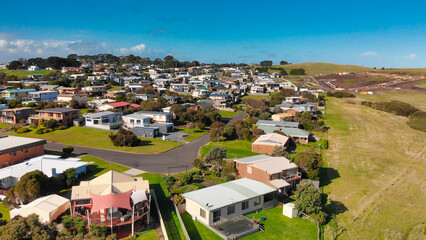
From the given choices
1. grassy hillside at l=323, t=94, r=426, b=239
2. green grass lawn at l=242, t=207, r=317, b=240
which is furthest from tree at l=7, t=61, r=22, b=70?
green grass lawn at l=242, t=207, r=317, b=240

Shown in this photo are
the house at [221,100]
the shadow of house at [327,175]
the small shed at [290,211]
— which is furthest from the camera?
the house at [221,100]

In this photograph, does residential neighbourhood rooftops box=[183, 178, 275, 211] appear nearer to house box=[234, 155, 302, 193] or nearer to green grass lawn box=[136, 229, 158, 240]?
house box=[234, 155, 302, 193]

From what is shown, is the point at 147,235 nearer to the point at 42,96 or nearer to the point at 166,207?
the point at 166,207

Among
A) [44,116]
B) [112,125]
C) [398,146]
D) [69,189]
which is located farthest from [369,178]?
[44,116]

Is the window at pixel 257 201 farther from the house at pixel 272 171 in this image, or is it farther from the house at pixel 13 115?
the house at pixel 13 115

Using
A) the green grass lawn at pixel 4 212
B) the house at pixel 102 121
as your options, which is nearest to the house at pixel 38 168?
the green grass lawn at pixel 4 212

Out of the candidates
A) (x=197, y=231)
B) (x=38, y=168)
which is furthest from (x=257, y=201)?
(x=38, y=168)
